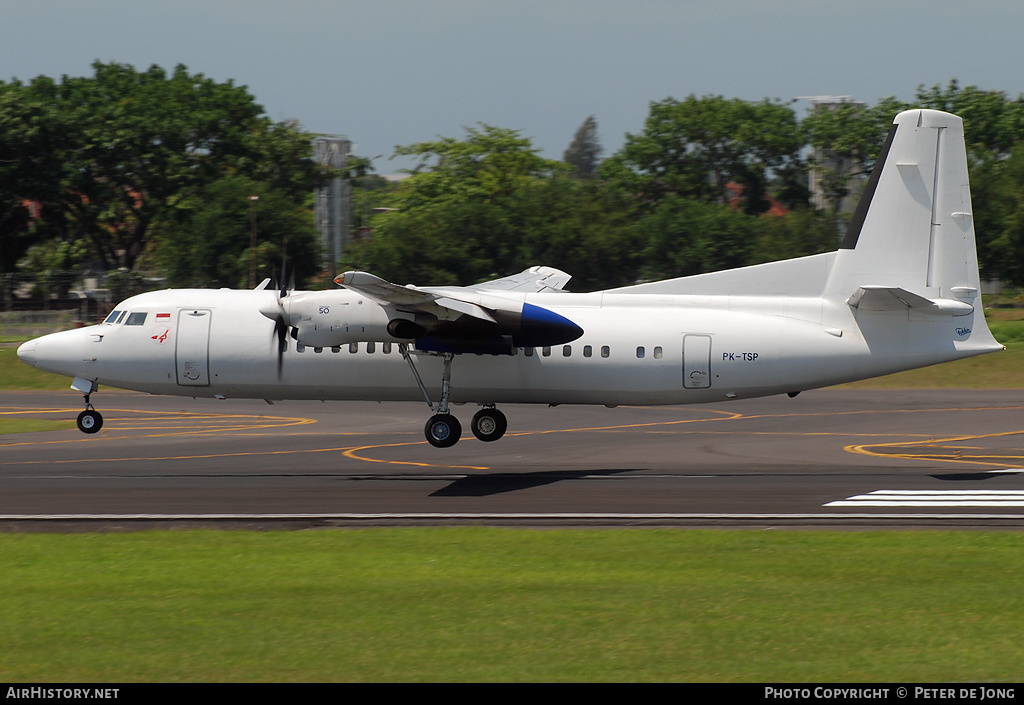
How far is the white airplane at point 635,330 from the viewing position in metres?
23.8

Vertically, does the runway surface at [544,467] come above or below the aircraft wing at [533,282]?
below

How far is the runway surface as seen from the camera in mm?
19586

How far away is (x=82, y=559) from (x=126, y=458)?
13537 millimetres

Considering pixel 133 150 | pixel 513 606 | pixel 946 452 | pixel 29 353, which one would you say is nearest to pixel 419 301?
pixel 29 353

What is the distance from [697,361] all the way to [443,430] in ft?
19.6

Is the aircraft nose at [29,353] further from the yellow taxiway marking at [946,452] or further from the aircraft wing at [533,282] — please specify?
the yellow taxiway marking at [946,452]

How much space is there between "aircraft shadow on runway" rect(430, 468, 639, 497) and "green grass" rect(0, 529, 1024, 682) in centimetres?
466

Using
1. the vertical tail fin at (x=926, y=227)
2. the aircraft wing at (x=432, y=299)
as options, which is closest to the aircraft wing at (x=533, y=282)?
the aircraft wing at (x=432, y=299)

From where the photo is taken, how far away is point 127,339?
26.2m

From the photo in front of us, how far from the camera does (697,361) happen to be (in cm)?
2430

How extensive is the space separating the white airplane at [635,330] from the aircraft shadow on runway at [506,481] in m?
1.52
